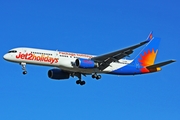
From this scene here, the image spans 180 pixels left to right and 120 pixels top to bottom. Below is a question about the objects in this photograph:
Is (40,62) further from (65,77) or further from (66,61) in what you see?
(65,77)

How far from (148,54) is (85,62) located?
45.7ft

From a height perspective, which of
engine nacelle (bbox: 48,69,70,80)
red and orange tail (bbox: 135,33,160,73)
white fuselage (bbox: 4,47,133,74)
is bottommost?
engine nacelle (bbox: 48,69,70,80)

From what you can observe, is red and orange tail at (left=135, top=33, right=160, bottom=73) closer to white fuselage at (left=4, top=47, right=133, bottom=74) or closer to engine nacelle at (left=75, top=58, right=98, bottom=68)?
white fuselage at (left=4, top=47, right=133, bottom=74)

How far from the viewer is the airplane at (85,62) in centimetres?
6256

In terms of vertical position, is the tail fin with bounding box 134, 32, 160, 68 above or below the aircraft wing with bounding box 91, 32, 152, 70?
above

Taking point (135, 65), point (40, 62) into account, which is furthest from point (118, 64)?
point (40, 62)

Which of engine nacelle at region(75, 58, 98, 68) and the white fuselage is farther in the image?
engine nacelle at region(75, 58, 98, 68)

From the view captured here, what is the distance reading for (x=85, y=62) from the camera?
6450 centimetres

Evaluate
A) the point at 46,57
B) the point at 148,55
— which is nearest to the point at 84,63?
the point at 46,57

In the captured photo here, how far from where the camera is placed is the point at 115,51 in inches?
2478

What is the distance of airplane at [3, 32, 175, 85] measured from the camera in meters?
62.6

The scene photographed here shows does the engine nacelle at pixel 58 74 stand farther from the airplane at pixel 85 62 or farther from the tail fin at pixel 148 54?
the tail fin at pixel 148 54

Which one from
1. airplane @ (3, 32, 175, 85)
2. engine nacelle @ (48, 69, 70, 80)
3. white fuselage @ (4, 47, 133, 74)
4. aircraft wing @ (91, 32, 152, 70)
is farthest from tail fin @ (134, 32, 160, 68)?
engine nacelle @ (48, 69, 70, 80)

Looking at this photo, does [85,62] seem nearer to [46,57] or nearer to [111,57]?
[111,57]
